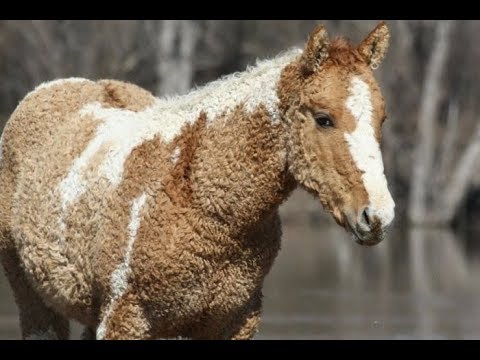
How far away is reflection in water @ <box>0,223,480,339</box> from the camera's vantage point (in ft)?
39.2

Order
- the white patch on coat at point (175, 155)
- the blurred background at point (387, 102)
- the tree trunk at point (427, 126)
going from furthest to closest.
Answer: the tree trunk at point (427, 126)
the blurred background at point (387, 102)
the white patch on coat at point (175, 155)

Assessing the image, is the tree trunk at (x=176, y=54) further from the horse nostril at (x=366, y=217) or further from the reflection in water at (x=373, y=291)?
the horse nostril at (x=366, y=217)

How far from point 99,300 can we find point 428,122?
2246 centimetres

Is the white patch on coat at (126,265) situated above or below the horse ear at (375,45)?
below

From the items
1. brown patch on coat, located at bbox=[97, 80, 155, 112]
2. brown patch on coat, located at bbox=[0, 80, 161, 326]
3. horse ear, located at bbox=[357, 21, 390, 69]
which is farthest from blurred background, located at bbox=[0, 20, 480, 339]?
horse ear, located at bbox=[357, 21, 390, 69]

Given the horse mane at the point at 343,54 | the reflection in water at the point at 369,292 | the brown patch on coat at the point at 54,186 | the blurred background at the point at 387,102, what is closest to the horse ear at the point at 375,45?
A: the horse mane at the point at 343,54

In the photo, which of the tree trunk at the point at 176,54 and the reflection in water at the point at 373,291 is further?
the tree trunk at the point at 176,54

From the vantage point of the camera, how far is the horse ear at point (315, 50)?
529 centimetres

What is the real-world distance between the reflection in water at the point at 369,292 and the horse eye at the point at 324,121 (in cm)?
595

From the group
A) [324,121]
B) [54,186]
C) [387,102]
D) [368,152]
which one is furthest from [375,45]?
[387,102]

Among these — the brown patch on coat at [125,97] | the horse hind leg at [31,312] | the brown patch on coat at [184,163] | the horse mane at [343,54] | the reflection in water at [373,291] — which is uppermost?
the horse mane at [343,54]

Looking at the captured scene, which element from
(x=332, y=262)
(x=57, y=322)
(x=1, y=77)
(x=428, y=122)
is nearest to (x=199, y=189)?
(x=57, y=322)

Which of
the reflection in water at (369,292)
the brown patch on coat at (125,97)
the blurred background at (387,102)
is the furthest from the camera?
the blurred background at (387,102)

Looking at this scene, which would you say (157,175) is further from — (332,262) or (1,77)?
(1,77)
